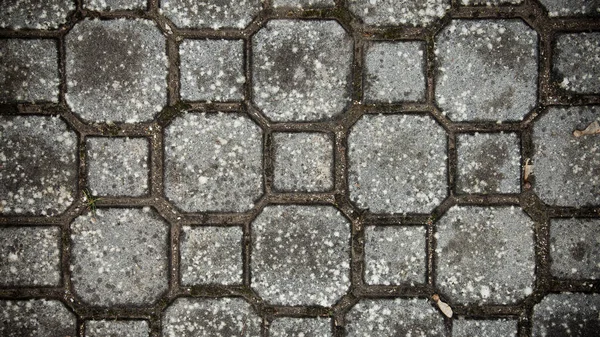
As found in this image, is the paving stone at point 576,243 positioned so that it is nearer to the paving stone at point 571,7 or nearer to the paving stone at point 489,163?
the paving stone at point 489,163

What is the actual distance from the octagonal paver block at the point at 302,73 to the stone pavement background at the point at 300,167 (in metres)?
0.01

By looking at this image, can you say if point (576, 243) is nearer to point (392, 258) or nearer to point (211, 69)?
point (392, 258)

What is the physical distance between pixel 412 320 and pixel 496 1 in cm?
170

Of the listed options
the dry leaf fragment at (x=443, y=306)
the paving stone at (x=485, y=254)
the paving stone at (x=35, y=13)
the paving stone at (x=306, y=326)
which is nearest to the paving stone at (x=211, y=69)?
the paving stone at (x=35, y=13)

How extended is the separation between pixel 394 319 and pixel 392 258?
0.32m

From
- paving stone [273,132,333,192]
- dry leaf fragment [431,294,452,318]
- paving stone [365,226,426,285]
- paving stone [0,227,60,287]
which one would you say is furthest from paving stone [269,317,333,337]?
paving stone [0,227,60,287]

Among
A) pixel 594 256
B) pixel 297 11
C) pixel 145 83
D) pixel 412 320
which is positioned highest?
pixel 297 11

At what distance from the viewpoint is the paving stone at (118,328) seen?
8.02ft

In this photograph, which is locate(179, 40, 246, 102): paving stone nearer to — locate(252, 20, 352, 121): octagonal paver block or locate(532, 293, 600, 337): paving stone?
locate(252, 20, 352, 121): octagonal paver block

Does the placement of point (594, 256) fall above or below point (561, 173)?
below

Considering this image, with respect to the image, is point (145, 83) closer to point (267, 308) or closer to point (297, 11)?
point (297, 11)

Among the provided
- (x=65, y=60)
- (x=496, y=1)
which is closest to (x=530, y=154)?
(x=496, y=1)

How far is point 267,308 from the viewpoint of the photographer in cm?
244

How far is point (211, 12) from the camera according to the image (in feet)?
7.79
